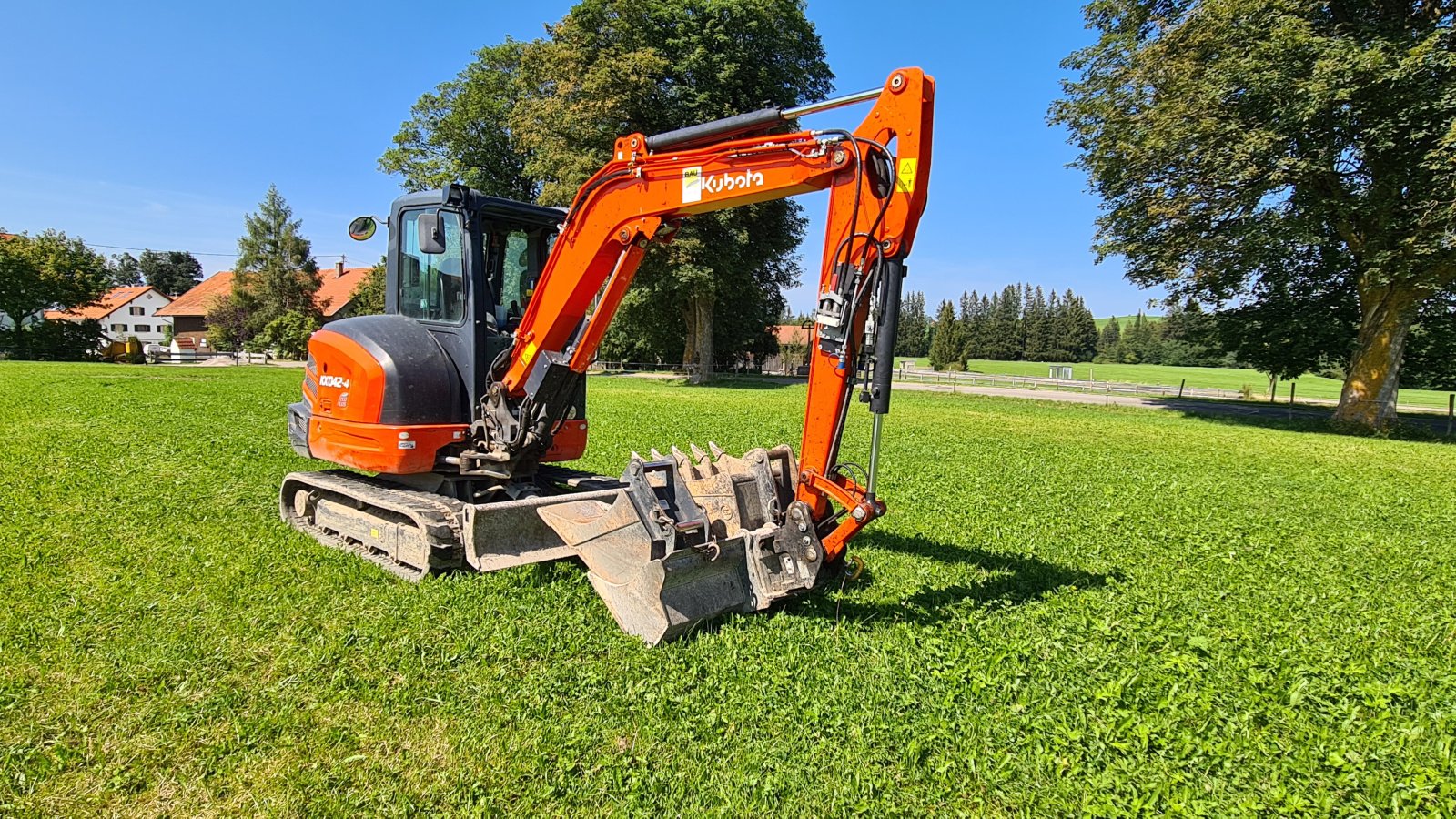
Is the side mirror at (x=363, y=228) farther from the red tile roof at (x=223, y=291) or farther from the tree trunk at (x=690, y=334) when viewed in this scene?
the red tile roof at (x=223, y=291)

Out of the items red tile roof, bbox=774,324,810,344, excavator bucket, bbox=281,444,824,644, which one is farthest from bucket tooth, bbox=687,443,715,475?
red tile roof, bbox=774,324,810,344

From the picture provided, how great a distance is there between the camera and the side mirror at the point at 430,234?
5.80 metres

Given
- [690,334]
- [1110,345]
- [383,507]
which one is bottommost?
[383,507]

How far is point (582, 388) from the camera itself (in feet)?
22.1

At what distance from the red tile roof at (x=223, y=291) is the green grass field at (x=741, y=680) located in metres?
65.9

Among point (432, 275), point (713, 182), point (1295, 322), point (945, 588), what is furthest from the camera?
point (1295, 322)

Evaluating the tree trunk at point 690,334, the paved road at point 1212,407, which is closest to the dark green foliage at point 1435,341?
the paved road at point 1212,407

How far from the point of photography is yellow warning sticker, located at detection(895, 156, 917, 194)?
4340mm

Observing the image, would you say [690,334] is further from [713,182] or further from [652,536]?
[652,536]

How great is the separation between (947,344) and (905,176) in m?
76.5

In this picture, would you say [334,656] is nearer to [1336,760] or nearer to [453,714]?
[453,714]

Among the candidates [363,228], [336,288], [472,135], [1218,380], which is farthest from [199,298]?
[1218,380]

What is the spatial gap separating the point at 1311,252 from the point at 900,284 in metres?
26.3

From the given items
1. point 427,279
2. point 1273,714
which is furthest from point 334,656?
point 1273,714
